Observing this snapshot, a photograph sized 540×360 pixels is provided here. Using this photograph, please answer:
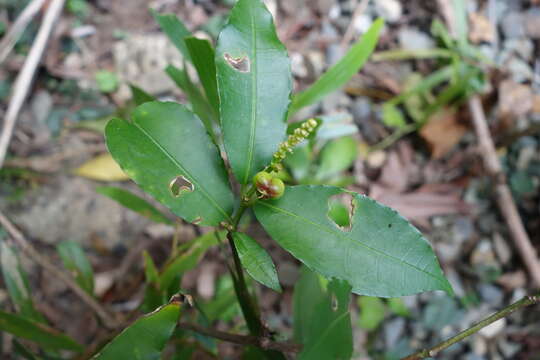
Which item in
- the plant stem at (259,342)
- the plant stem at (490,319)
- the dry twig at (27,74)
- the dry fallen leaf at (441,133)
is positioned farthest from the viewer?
the dry fallen leaf at (441,133)

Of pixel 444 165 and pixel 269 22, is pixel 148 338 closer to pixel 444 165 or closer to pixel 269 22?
pixel 269 22

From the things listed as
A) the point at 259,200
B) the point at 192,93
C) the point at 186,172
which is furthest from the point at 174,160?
the point at 192,93

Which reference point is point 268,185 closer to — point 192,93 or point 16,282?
point 192,93

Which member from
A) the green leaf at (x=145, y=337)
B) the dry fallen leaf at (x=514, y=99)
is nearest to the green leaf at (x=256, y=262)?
the green leaf at (x=145, y=337)

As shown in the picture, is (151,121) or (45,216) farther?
(45,216)

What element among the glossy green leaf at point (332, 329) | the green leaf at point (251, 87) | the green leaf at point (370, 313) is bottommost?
the green leaf at point (370, 313)

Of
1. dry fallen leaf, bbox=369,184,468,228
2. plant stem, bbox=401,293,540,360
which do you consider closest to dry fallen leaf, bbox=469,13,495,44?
dry fallen leaf, bbox=369,184,468,228

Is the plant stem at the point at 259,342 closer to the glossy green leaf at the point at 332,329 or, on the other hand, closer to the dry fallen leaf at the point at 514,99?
the glossy green leaf at the point at 332,329

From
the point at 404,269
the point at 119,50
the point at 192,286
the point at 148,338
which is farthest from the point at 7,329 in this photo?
the point at 119,50
